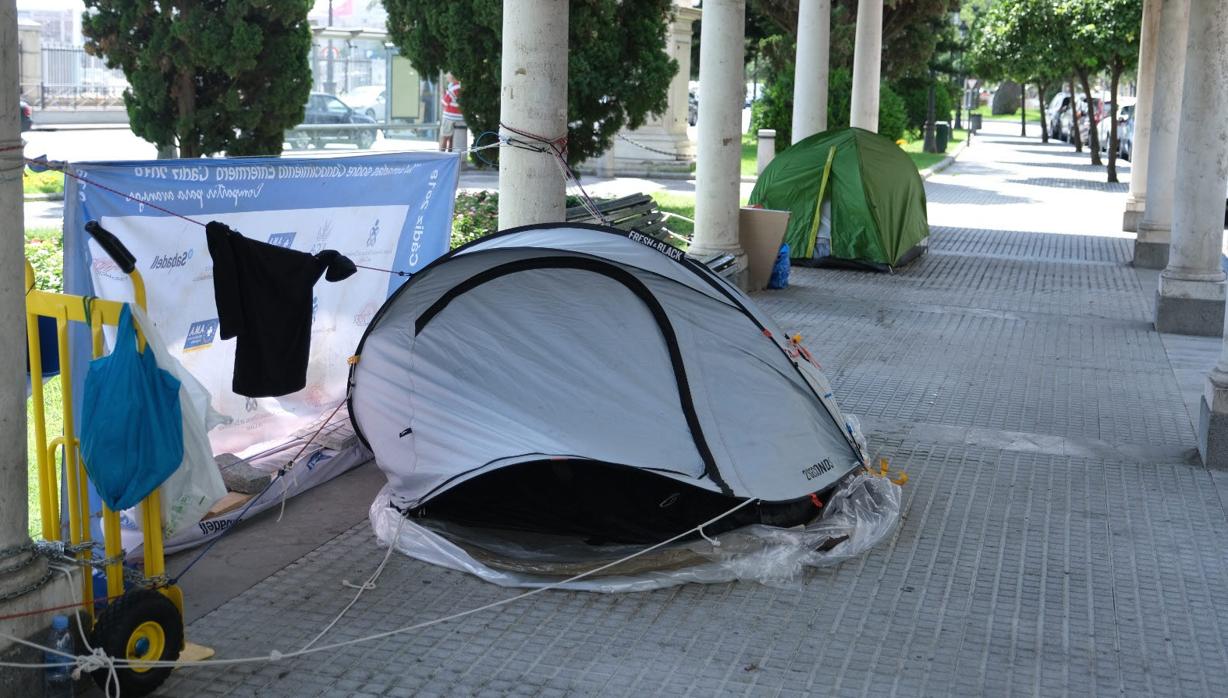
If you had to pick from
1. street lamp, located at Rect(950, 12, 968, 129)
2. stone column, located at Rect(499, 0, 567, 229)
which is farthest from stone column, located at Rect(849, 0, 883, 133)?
street lamp, located at Rect(950, 12, 968, 129)

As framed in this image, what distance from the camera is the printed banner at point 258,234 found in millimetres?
5699

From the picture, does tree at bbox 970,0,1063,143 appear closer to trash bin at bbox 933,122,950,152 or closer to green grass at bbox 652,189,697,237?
trash bin at bbox 933,122,950,152

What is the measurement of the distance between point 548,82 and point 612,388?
7.50 ft

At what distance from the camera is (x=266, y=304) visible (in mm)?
5844

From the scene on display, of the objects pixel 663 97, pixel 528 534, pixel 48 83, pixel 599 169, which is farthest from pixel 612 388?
pixel 48 83

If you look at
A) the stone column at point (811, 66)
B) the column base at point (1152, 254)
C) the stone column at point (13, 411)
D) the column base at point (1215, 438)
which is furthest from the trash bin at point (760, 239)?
the stone column at point (13, 411)

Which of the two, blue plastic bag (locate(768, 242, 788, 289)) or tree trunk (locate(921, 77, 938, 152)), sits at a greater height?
tree trunk (locate(921, 77, 938, 152))

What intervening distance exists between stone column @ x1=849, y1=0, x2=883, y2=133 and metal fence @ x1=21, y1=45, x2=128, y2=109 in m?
27.1

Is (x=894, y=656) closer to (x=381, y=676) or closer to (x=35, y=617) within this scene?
(x=381, y=676)

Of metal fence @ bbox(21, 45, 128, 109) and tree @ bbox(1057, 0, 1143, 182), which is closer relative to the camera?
tree @ bbox(1057, 0, 1143, 182)

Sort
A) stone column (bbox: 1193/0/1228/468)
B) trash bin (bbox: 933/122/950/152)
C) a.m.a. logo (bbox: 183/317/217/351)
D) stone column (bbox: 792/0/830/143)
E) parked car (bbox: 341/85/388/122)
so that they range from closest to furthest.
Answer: a.m.a. logo (bbox: 183/317/217/351)
stone column (bbox: 1193/0/1228/468)
stone column (bbox: 792/0/830/143)
parked car (bbox: 341/85/388/122)
trash bin (bbox: 933/122/950/152)

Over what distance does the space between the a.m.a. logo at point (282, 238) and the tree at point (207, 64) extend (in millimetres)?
8284

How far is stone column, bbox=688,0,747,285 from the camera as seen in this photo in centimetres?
1362

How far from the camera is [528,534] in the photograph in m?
6.51
